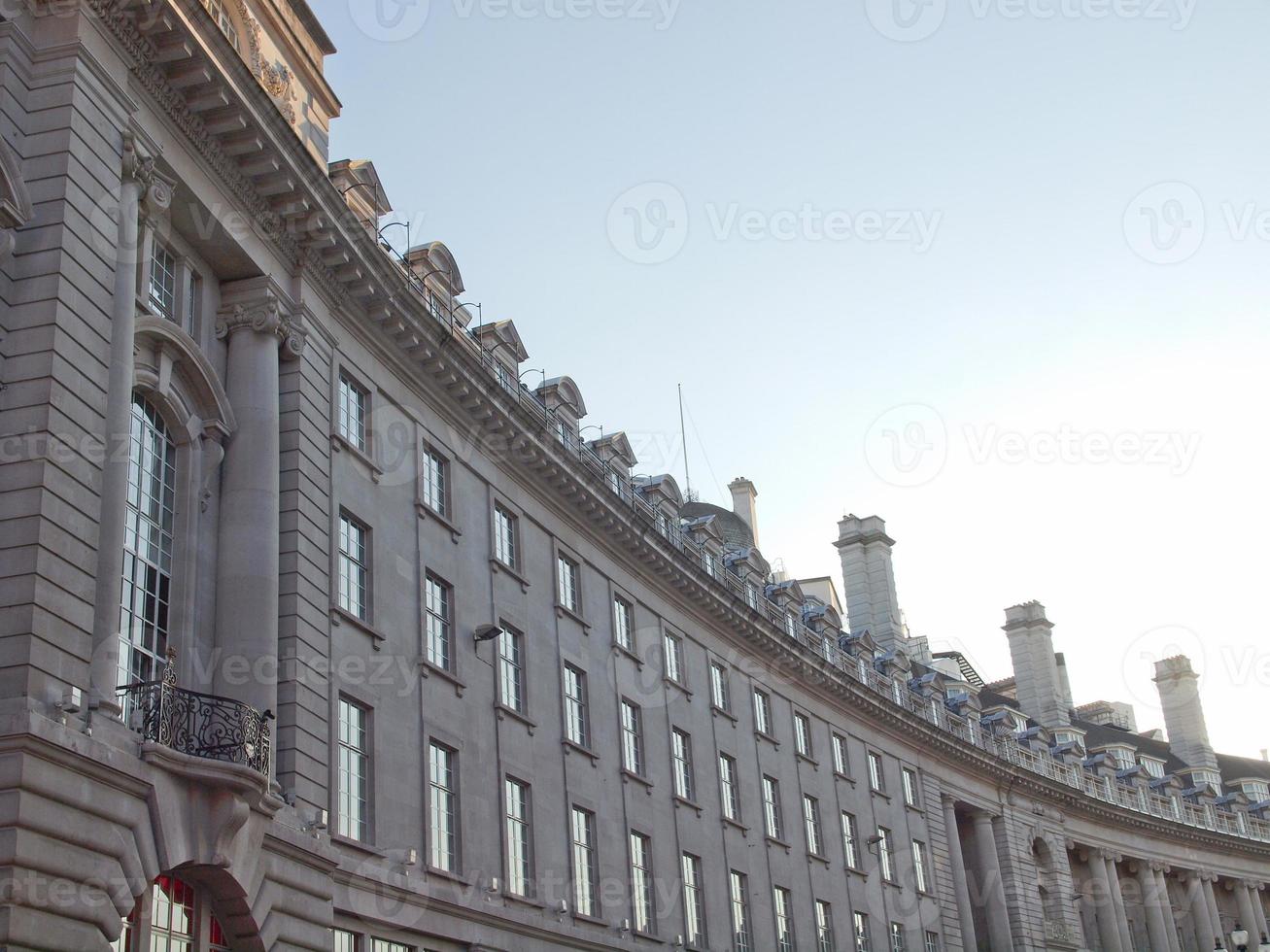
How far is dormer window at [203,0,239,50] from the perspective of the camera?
28.2m

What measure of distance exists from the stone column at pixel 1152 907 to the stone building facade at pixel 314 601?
2773cm

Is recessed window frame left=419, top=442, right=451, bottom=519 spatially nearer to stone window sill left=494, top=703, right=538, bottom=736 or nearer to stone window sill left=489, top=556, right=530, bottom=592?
stone window sill left=489, top=556, right=530, bottom=592

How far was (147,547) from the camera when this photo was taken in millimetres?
23422

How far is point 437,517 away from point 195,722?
36.8ft

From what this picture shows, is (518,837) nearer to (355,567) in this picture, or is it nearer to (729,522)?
(355,567)

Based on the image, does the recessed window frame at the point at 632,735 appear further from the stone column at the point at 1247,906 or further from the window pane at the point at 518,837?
the stone column at the point at 1247,906

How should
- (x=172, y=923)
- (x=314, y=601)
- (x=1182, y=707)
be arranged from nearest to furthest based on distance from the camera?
1. (x=172, y=923)
2. (x=314, y=601)
3. (x=1182, y=707)

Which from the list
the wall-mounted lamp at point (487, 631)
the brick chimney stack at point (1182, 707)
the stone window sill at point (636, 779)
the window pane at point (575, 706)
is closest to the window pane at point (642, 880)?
the stone window sill at point (636, 779)

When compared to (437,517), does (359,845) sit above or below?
below

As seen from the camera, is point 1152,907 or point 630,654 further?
point 1152,907

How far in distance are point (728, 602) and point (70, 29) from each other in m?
29.2

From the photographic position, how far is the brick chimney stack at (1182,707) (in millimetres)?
98188

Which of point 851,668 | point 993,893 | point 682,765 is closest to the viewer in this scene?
point 682,765

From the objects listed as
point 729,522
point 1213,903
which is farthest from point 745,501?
point 1213,903
